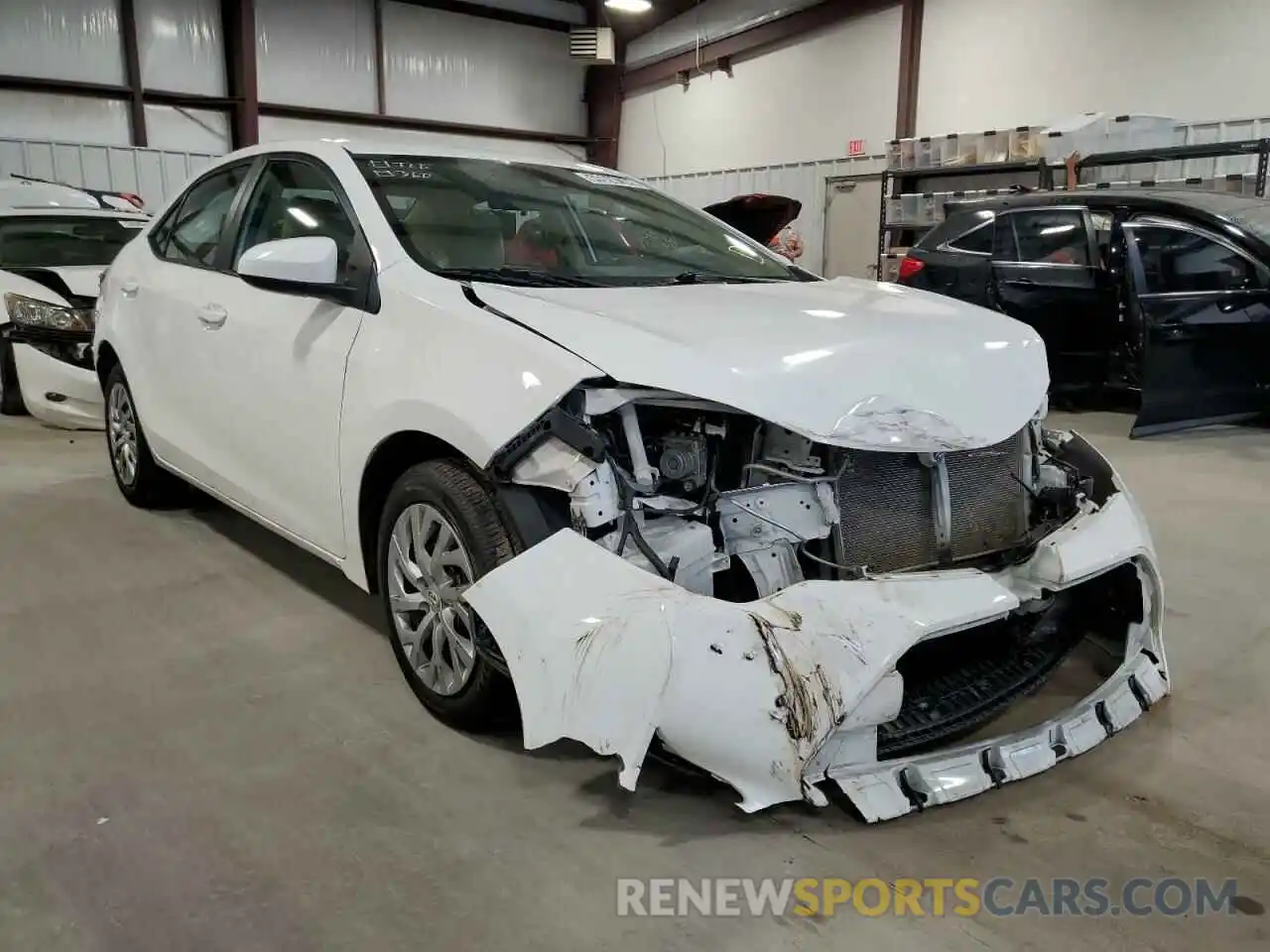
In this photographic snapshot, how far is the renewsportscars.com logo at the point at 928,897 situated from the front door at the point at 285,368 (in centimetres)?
126

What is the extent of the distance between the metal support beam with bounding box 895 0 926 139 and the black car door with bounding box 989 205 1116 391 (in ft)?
15.7

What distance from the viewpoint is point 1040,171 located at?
8.62 metres

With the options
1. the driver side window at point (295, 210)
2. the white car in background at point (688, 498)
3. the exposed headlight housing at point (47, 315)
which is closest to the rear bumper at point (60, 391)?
the exposed headlight housing at point (47, 315)

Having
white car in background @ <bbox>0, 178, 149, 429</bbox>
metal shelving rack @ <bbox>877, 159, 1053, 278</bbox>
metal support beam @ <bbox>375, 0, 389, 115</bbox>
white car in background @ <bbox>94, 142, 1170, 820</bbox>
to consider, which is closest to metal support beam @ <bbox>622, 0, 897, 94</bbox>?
metal shelving rack @ <bbox>877, 159, 1053, 278</bbox>

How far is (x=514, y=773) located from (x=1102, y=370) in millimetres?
5522

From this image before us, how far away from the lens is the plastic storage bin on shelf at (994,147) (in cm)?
886

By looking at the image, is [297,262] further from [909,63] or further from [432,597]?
[909,63]

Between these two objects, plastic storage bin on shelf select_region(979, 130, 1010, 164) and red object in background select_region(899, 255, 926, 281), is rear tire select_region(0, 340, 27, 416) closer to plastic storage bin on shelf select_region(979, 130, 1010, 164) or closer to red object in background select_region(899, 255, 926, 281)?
red object in background select_region(899, 255, 926, 281)

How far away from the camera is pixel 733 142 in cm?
1330

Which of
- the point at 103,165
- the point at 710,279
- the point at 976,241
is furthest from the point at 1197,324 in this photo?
the point at 103,165

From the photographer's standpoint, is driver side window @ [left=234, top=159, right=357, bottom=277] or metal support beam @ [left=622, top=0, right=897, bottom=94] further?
metal support beam @ [left=622, top=0, right=897, bottom=94]

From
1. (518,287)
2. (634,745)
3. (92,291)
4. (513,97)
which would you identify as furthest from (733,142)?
(634,745)

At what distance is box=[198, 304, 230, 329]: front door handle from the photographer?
2885 millimetres

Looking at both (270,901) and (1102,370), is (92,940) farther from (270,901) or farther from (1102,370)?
(1102,370)
